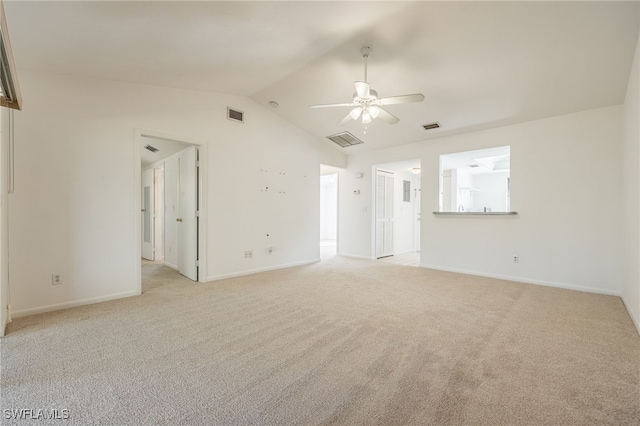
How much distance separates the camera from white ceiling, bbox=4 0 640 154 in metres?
2.33

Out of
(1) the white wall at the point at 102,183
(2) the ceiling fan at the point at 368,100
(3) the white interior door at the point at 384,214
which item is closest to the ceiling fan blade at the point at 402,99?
(2) the ceiling fan at the point at 368,100

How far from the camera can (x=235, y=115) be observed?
4531 mm

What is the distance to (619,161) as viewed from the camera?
140 inches

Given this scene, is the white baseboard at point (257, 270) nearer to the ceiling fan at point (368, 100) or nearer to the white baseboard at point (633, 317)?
the ceiling fan at point (368, 100)

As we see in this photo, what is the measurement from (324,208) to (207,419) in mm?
10014

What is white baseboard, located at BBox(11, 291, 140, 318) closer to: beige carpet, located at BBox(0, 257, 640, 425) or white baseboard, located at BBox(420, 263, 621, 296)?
beige carpet, located at BBox(0, 257, 640, 425)

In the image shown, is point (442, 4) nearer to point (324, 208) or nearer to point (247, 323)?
point (247, 323)

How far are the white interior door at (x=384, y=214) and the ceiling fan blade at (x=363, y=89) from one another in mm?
3572

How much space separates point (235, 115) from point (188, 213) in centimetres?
176

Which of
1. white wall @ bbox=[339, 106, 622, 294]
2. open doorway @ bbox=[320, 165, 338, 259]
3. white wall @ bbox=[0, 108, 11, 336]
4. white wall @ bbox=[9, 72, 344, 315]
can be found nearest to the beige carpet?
white wall @ bbox=[0, 108, 11, 336]

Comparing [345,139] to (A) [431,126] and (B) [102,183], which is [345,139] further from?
(B) [102,183]

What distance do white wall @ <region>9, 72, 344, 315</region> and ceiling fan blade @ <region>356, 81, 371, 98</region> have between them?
8.08 ft

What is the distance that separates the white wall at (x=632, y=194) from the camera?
257cm

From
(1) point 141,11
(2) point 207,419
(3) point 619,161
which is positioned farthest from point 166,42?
(3) point 619,161
